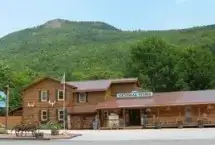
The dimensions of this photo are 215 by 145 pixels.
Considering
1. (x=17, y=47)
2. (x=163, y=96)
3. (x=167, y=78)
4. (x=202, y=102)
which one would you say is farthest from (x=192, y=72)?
(x=17, y=47)

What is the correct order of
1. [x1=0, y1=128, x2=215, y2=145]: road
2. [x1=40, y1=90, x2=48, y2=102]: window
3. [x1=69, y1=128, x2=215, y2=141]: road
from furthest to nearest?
[x1=40, y1=90, x2=48, y2=102]: window < [x1=69, y1=128, x2=215, y2=141]: road < [x1=0, y1=128, x2=215, y2=145]: road

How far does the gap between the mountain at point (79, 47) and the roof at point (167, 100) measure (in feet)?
125

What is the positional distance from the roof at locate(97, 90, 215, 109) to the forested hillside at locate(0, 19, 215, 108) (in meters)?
21.0

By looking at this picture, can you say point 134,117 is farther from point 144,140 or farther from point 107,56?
point 107,56

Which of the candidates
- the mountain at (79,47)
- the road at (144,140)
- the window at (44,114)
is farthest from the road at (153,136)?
the mountain at (79,47)

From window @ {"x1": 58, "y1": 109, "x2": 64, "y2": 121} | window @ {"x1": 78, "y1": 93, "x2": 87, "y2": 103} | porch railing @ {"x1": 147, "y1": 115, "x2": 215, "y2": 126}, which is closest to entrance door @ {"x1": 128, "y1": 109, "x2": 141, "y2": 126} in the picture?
porch railing @ {"x1": 147, "y1": 115, "x2": 215, "y2": 126}

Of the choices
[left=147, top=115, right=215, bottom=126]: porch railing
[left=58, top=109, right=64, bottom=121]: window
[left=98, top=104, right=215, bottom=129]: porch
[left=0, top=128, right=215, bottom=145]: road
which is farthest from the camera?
[left=58, top=109, right=64, bottom=121]: window

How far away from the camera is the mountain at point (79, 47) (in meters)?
113

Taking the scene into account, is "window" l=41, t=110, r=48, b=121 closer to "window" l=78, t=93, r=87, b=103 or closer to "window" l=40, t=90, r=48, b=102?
"window" l=40, t=90, r=48, b=102

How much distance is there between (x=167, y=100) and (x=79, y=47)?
81177 millimetres

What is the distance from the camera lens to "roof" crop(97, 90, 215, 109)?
184 ft

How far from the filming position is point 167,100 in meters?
58.4

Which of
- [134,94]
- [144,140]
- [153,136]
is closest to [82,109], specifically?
[134,94]

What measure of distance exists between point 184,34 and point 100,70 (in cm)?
5252
